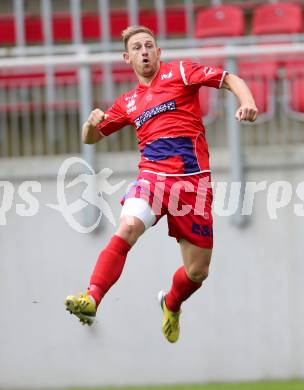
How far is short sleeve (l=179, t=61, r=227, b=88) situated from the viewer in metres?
7.20

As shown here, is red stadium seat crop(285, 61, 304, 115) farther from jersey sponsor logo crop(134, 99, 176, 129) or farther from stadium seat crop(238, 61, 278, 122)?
jersey sponsor logo crop(134, 99, 176, 129)

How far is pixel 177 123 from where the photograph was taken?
7.32m

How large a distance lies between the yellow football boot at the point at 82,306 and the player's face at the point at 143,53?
1483 millimetres

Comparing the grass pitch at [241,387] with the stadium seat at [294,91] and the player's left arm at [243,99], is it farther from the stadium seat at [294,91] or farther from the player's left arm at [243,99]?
the player's left arm at [243,99]

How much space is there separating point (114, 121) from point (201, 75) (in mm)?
693

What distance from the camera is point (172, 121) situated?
288 inches

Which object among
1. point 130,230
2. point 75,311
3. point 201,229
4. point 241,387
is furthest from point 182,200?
point 241,387

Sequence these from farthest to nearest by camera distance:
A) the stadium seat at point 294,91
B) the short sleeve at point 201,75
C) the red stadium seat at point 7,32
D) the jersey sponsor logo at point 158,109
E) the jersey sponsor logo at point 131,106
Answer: the red stadium seat at point 7,32
the stadium seat at point 294,91
the jersey sponsor logo at point 131,106
the jersey sponsor logo at point 158,109
the short sleeve at point 201,75

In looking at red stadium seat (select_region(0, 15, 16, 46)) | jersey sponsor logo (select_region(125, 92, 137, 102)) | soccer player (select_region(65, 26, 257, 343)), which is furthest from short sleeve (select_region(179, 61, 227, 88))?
red stadium seat (select_region(0, 15, 16, 46))

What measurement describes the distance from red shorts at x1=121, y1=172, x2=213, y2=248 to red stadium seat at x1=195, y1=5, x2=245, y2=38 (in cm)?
503

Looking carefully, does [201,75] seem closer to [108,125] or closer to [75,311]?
[108,125]

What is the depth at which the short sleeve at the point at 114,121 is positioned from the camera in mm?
7567

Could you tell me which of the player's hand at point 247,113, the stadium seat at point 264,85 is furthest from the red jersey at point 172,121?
the stadium seat at point 264,85

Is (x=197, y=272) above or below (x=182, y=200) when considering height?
below
